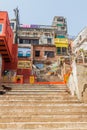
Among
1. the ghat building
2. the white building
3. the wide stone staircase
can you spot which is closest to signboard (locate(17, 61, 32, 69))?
the ghat building

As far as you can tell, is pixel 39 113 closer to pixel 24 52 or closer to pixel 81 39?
pixel 24 52

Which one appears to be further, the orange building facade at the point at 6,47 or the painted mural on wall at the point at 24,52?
the painted mural on wall at the point at 24,52

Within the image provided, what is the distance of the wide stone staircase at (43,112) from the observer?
7750mm

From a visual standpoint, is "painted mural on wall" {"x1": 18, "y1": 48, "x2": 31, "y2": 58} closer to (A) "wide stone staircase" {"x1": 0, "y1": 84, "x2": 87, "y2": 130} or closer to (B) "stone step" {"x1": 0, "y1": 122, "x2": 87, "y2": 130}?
(A) "wide stone staircase" {"x1": 0, "y1": 84, "x2": 87, "y2": 130}

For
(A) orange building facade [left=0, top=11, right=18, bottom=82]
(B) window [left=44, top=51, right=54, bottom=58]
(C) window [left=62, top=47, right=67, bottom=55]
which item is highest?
(A) orange building facade [left=0, top=11, right=18, bottom=82]

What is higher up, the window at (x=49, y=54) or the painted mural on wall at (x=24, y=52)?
the painted mural on wall at (x=24, y=52)

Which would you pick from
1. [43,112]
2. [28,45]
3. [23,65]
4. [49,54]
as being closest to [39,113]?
[43,112]

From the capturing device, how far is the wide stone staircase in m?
7.75

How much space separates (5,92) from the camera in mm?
12812

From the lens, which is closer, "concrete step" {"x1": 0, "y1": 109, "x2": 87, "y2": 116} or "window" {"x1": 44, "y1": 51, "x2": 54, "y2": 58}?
"concrete step" {"x1": 0, "y1": 109, "x2": 87, "y2": 116}

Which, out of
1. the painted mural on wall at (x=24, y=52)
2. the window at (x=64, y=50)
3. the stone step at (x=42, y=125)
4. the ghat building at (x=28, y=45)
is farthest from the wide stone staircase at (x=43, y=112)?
the window at (x=64, y=50)

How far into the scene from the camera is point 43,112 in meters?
9.33

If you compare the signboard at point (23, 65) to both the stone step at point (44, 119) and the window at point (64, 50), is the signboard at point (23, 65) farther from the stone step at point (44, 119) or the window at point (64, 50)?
the stone step at point (44, 119)

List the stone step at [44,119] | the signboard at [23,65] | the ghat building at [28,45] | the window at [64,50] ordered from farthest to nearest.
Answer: the window at [64,50] → the signboard at [23,65] → the ghat building at [28,45] → the stone step at [44,119]
